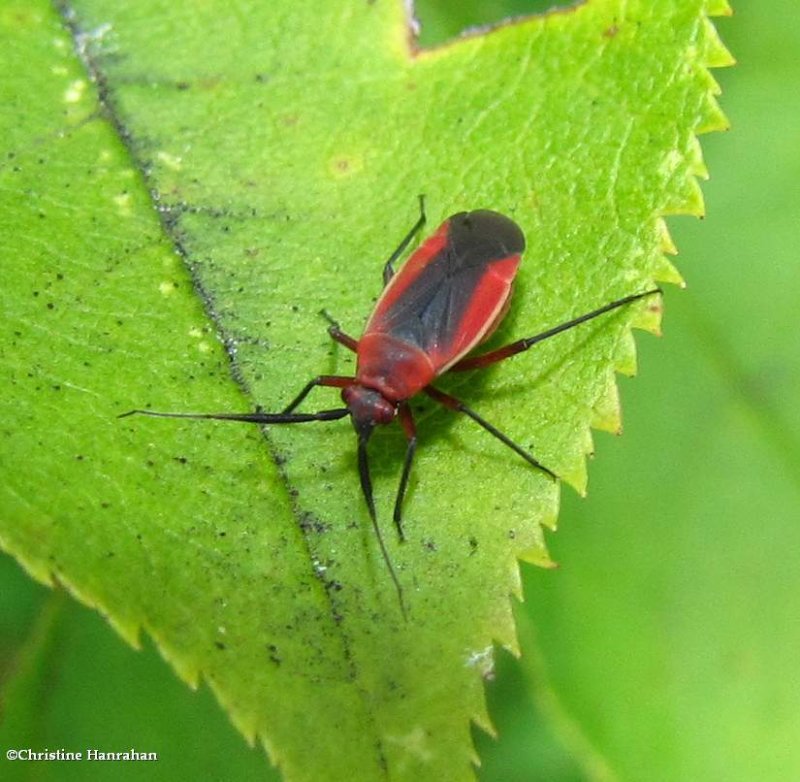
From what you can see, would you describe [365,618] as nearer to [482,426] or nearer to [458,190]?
[482,426]

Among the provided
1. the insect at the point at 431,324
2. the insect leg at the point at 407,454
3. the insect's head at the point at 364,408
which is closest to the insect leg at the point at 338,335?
the insect at the point at 431,324

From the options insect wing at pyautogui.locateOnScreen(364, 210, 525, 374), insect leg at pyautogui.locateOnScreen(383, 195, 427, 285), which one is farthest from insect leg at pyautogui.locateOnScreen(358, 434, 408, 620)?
insect leg at pyautogui.locateOnScreen(383, 195, 427, 285)

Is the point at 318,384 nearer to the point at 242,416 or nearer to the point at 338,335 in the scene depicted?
the point at 338,335

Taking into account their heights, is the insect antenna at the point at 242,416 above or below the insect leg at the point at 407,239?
below

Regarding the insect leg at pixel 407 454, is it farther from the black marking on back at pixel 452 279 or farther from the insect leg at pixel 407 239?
the insect leg at pixel 407 239

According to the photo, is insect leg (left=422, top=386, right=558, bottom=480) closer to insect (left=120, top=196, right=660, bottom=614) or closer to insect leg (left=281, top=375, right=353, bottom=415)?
insect (left=120, top=196, right=660, bottom=614)
